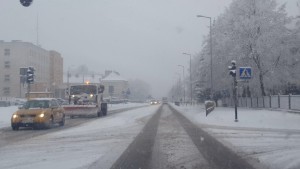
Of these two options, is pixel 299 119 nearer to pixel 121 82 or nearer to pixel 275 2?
pixel 275 2

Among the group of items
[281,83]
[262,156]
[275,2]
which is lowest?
[262,156]

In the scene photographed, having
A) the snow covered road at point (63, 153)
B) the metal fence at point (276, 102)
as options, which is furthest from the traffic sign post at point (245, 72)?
the snow covered road at point (63, 153)

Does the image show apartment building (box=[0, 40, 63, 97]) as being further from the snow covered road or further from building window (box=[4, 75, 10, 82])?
the snow covered road

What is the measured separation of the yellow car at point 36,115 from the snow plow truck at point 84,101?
11148 millimetres

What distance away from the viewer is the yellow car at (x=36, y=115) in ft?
83.7

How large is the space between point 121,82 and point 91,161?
186 meters

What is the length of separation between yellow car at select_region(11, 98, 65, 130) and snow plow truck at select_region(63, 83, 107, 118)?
11148mm

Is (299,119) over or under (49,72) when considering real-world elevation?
under

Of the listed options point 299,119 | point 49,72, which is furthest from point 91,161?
point 49,72

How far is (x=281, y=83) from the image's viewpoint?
2116 inches

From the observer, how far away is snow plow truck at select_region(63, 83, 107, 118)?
3928 centimetres

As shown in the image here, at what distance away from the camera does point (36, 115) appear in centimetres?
2556

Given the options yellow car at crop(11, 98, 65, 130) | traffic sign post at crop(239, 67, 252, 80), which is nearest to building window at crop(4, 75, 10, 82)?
yellow car at crop(11, 98, 65, 130)

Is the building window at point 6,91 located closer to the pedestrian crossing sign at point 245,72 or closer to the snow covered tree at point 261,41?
the snow covered tree at point 261,41
